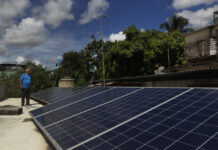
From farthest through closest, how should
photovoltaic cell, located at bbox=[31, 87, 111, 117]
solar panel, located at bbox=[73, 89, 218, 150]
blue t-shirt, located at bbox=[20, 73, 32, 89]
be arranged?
blue t-shirt, located at bbox=[20, 73, 32, 89] → photovoltaic cell, located at bbox=[31, 87, 111, 117] → solar panel, located at bbox=[73, 89, 218, 150]

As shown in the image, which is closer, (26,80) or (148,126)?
(148,126)

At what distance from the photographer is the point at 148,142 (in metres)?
2.56

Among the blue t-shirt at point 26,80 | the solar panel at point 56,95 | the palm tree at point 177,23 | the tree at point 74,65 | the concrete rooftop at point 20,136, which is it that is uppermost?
the palm tree at point 177,23

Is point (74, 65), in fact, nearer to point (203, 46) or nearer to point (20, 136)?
point (203, 46)

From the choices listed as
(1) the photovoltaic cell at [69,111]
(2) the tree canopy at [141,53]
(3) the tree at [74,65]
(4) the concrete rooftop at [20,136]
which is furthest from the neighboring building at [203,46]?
(3) the tree at [74,65]

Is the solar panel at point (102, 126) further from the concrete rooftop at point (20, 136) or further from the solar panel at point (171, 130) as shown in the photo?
the concrete rooftop at point (20, 136)

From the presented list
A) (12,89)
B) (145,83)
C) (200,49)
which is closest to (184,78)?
(145,83)

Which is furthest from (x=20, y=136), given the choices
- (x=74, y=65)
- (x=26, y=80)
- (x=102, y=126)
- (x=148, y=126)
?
(x=74, y=65)

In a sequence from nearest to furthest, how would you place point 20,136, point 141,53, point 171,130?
point 171,130
point 20,136
point 141,53

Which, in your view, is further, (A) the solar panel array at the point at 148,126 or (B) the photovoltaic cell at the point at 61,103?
(B) the photovoltaic cell at the point at 61,103

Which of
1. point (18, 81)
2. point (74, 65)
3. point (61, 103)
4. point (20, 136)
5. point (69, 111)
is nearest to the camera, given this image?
point (20, 136)

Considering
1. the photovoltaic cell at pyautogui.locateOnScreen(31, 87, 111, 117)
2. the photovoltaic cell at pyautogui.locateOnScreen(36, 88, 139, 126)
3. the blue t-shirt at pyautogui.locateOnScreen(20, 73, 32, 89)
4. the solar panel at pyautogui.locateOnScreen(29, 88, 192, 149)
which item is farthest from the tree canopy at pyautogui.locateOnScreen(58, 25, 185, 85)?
the solar panel at pyautogui.locateOnScreen(29, 88, 192, 149)

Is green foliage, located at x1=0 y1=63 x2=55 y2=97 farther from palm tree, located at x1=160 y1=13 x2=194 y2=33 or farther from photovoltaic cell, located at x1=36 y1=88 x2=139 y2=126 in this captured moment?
palm tree, located at x1=160 y1=13 x2=194 y2=33

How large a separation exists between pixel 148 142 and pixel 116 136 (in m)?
0.63
